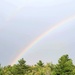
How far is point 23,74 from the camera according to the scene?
56.0m

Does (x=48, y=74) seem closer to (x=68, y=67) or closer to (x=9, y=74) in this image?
(x=9, y=74)

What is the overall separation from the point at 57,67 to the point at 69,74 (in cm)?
176

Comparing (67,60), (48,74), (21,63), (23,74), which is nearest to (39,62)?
(21,63)

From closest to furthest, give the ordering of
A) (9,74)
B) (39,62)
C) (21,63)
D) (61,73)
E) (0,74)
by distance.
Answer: (61,73) < (0,74) < (9,74) < (21,63) < (39,62)

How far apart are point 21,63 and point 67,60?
31.8m

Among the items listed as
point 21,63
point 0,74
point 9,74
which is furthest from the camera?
point 21,63

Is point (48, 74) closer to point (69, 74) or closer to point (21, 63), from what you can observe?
point (21, 63)

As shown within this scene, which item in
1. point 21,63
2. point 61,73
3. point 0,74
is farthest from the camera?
point 21,63

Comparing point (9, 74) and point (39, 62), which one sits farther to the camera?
point (39, 62)

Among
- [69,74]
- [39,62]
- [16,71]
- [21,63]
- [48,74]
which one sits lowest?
[69,74]

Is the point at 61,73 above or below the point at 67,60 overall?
below

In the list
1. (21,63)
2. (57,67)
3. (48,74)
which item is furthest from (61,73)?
(21,63)

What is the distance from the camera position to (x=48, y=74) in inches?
1965

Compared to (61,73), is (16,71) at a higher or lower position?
higher
